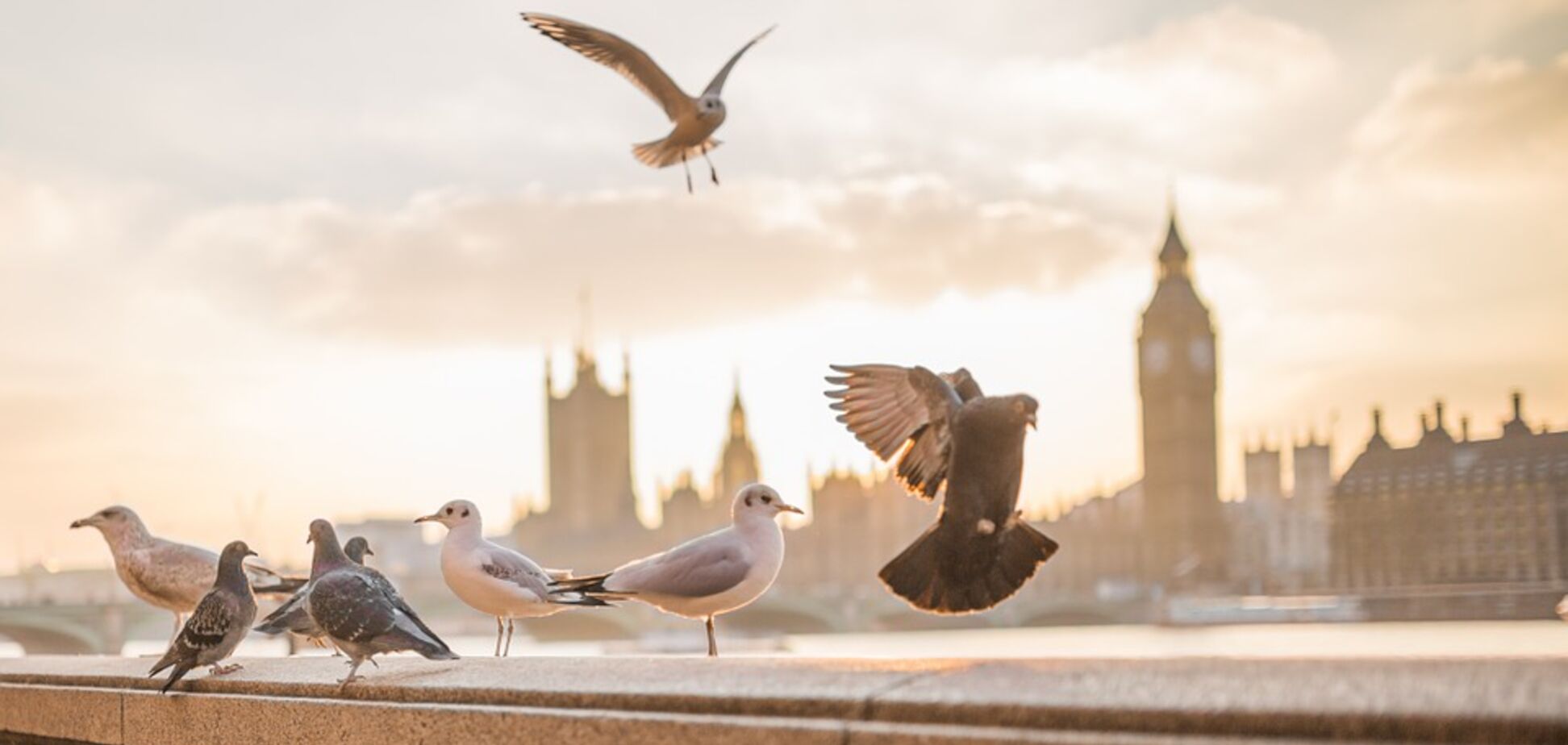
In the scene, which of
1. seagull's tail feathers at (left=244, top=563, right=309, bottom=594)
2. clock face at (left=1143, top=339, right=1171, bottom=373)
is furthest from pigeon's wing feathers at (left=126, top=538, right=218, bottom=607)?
clock face at (left=1143, top=339, right=1171, bottom=373)

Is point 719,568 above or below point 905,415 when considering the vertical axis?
below

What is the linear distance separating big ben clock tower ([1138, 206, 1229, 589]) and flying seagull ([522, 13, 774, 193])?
110 meters

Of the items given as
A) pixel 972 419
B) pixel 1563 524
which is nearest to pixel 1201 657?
pixel 972 419

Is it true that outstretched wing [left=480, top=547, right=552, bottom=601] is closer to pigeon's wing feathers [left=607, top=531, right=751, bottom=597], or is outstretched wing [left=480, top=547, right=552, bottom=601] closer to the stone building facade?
pigeon's wing feathers [left=607, top=531, right=751, bottom=597]

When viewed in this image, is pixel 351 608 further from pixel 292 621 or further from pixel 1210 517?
pixel 1210 517

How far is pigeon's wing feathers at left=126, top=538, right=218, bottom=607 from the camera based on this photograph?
19.8ft

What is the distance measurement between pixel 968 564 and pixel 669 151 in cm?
193

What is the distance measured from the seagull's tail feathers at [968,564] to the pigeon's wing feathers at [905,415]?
20 centimetres

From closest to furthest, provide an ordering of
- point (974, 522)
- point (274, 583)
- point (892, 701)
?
point (892, 701), point (974, 522), point (274, 583)

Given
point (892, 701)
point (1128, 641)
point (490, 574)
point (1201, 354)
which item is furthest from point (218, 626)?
point (1201, 354)

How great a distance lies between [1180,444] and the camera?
12081cm

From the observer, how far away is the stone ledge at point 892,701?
92.2 inches

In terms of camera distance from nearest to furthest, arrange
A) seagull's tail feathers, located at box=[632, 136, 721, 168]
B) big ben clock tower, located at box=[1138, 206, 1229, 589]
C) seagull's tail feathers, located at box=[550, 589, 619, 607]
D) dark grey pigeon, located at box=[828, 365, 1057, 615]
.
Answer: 1. dark grey pigeon, located at box=[828, 365, 1057, 615]
2. seagull's tail feathers, located at box=[550, 589, 619, 607]
3. seagull's tail feathers, located at box=[632, 136, 721, 168]
4. big ben clock tower, located at box=[1138, 206, 1229, 589]

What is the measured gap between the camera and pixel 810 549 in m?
115
